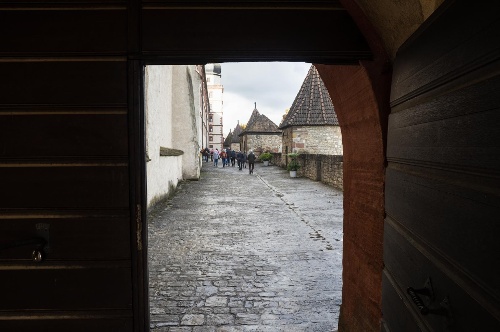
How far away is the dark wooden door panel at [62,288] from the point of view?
6.86 ft

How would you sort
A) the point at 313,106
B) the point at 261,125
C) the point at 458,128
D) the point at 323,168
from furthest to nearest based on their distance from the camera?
the point at 261,125 → the point at 313,106 → the point at 323,168 → the point at 458,128

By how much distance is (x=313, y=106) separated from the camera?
25.6m

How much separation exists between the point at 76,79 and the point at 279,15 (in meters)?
1.28

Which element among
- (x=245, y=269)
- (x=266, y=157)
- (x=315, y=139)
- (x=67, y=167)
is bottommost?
(x=245, y=269)

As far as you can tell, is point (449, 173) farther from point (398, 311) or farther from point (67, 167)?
point (67, 167)

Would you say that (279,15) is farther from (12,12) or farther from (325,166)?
(325,166)

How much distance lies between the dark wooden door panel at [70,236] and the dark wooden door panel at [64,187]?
7 centimetres

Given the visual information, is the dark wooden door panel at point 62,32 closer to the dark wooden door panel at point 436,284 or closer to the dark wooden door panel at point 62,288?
the dark wooden door panel at point 62,288

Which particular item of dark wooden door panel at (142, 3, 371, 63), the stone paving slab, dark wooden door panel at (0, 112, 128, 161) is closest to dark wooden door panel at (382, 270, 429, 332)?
dark wooden door panel at (142, 3, 371, 63)

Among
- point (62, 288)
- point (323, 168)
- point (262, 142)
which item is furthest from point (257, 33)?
point (262, 142)

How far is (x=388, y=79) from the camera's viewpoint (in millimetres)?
2070

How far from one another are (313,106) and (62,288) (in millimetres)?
24698

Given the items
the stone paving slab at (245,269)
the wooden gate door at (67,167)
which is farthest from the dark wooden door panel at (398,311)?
the stone paving slab at (245,269)

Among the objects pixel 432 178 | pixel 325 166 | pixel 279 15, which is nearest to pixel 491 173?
pixel 432 178
